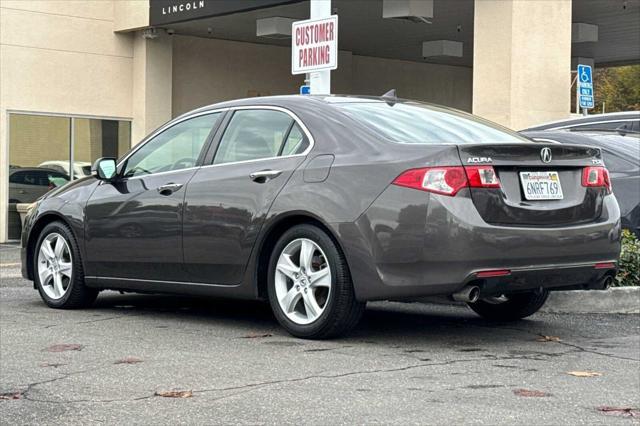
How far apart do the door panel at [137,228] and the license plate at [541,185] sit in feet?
7.66

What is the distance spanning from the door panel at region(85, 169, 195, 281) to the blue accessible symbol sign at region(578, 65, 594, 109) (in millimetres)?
11291

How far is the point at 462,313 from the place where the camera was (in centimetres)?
848

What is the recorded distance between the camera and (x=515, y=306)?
7855 millimetres

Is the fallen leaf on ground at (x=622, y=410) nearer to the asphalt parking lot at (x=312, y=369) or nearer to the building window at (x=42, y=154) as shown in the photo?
the asphalt parking lot at (x=312, y=369)

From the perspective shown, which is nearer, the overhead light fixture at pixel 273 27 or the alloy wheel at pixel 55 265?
the alloy wheel at pixel 55 265

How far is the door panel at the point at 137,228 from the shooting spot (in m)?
7.75

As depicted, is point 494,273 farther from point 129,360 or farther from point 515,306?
point 129,360

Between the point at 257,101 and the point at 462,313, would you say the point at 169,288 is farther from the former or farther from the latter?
the point at 462,313

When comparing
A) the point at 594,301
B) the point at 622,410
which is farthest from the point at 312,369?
the point at 594,301

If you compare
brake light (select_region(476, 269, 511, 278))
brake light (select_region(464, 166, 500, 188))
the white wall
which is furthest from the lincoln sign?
the white wall

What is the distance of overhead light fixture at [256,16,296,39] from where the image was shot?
836 inches

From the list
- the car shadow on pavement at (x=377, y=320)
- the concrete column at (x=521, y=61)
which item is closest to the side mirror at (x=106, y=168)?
the car shadow on pavement at (x=377, y=320)

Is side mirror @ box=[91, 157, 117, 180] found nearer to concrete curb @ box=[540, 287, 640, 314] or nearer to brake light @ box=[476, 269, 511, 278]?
brake light @ box=[476, 269, 511, 278]

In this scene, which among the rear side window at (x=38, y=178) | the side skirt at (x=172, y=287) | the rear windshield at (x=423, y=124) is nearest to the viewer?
the rear windshield at (x=423, y=124)
